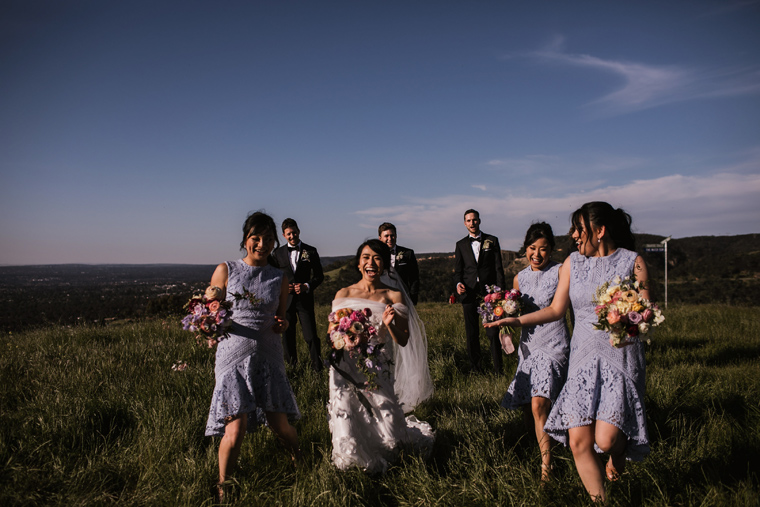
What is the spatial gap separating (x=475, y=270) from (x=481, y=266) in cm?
12

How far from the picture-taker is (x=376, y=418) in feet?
13.2

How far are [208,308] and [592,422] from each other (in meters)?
2.92

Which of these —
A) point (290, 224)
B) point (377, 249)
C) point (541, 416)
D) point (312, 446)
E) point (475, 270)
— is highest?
point (290, 224)

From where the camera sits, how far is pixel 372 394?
4035 millimetres

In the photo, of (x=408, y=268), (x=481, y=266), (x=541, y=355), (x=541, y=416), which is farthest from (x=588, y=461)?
(x=408, y=268)

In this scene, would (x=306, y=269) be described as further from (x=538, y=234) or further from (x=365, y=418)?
(x=538, y=234)

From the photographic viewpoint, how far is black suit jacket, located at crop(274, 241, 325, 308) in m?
7.52

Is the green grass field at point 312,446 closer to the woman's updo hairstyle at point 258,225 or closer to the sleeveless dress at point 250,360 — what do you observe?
the sleeveless dress at point 250,360

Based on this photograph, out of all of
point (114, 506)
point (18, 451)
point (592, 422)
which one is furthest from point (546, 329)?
point (18, 451)

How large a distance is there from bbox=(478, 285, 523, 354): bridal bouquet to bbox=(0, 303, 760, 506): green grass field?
0.92 m

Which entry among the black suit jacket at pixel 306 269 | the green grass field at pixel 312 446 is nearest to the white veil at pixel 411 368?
the green grass field at pixel 312 446

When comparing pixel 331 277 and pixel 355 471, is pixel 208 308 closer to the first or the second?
pixel 355 471

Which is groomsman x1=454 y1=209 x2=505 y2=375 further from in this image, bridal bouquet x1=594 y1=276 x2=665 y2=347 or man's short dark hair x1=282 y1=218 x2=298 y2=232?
bridal bouquet x1=594 y1=276 x2=665 y2=347

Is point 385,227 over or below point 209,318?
over
